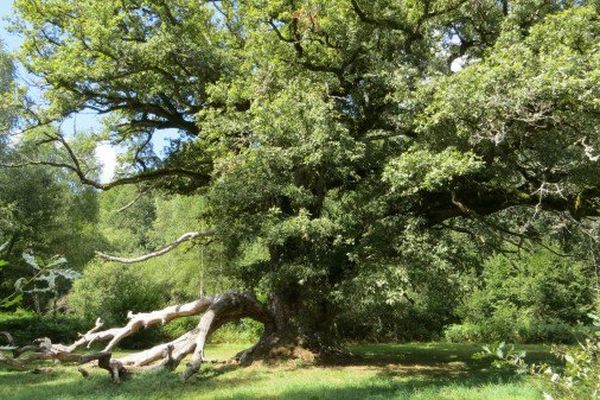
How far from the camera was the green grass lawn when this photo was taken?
9.65 metres

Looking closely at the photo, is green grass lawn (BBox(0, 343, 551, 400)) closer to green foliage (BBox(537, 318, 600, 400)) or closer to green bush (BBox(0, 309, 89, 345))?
green foliage (BBox(537, 318, 600, 400))

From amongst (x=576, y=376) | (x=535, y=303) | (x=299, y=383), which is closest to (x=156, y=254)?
(x=299, y=383)

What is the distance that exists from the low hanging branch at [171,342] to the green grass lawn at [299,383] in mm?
506

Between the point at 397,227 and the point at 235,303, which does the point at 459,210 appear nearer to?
the point at 397,227

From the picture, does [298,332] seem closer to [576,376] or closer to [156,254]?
[156,254]

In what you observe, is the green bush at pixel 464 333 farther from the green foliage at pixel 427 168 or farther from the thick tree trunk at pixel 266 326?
the green foliage at pixel 427 168

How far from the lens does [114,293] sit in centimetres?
2608

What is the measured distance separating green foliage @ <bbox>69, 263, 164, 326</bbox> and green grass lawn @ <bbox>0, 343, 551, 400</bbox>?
9798 mm

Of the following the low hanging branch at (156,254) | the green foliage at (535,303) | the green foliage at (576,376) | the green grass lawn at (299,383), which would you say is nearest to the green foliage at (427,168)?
the green grass lawn at (299,383)

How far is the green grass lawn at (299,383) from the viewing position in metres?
9.65

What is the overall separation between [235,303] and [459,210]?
266 inches

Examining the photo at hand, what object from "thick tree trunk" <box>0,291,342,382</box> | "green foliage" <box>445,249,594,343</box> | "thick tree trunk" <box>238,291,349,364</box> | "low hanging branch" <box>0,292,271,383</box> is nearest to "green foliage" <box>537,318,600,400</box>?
"low hanging branch" <box>0,292,271,383</box>

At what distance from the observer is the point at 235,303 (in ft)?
52.0

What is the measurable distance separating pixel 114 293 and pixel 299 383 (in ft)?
55.9
